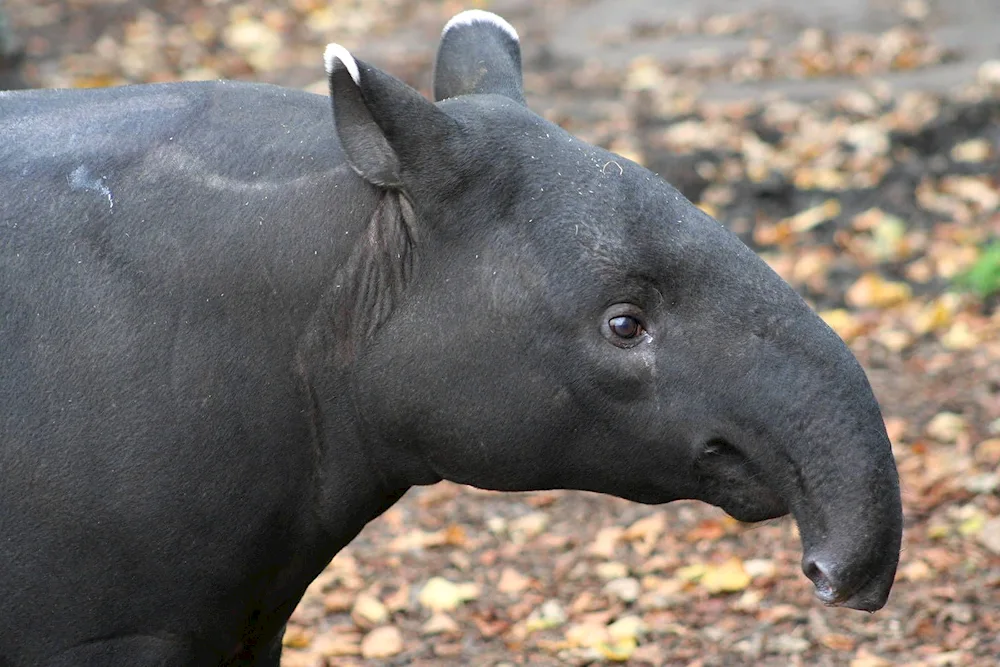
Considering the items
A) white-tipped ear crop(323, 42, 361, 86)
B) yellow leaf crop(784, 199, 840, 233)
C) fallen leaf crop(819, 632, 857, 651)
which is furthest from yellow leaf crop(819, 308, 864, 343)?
white-tipped ear crop(323, 42, 361, 86)

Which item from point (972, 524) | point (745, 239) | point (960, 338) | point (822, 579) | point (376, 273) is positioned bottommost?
point (745, 239)

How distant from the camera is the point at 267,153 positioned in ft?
9.12

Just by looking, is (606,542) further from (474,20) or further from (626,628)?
(474,20)

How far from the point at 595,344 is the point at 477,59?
780 millimetres

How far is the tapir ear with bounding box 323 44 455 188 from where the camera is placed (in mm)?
2479

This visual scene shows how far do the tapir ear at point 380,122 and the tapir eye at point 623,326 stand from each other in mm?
443

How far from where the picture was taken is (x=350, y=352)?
275cm

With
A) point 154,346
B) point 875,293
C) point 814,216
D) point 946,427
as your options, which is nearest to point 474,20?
point 154,346

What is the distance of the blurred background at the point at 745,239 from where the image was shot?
A: 479 cm

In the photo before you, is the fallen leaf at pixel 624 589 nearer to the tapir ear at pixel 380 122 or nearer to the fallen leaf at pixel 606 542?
the fallen leaf at pixel 606 542

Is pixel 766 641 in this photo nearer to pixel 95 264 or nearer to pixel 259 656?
pixel 259 656

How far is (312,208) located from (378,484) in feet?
1.87

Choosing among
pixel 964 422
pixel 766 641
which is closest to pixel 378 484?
pixel 766 641

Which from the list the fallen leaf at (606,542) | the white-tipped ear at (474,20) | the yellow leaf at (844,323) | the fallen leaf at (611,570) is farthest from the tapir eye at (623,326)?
the yellow leaf at (844,323)
